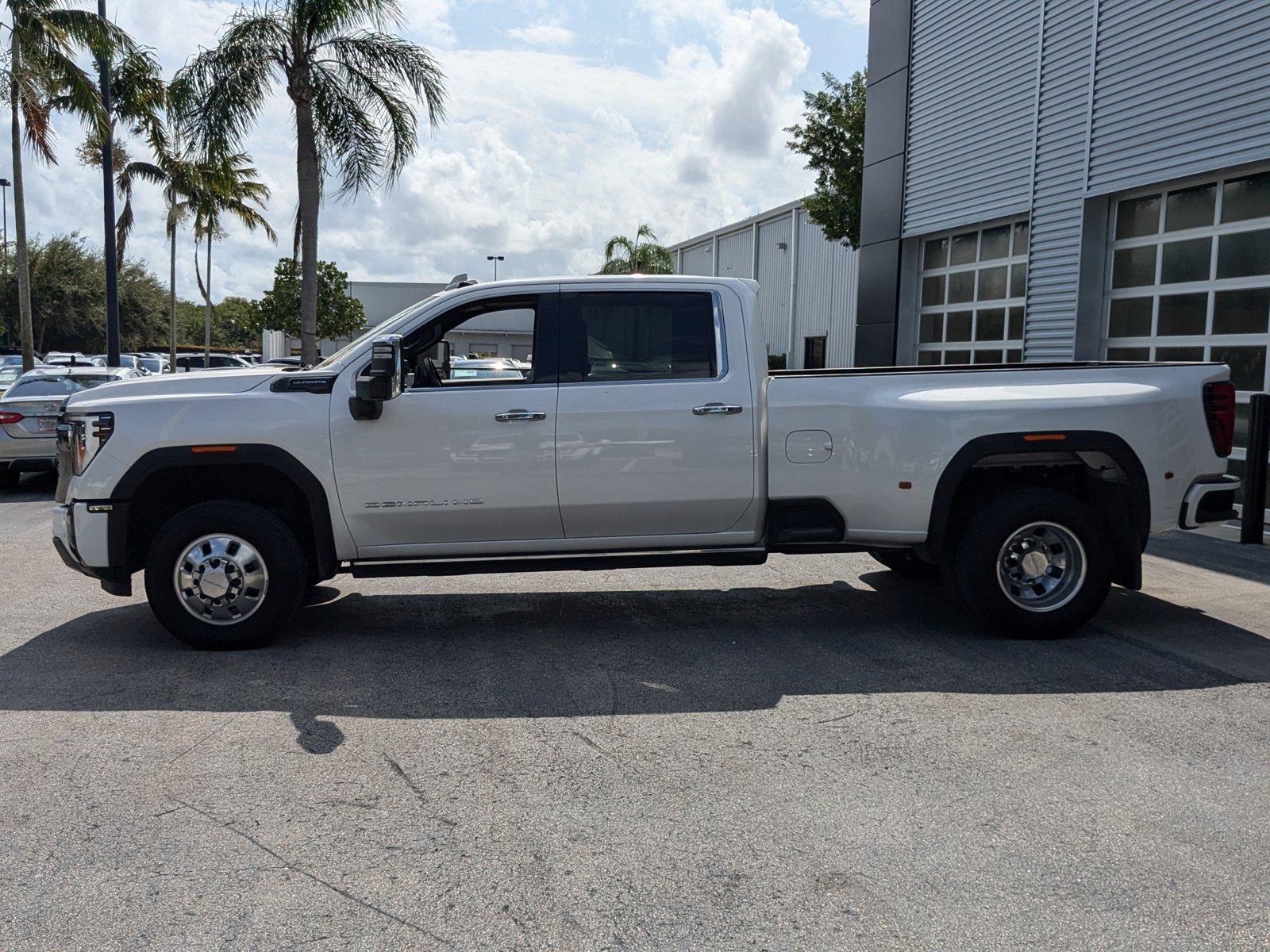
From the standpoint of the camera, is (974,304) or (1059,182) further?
A: (974,304)

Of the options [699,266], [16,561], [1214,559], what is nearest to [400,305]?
[699,266]

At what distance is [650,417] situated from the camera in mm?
6098

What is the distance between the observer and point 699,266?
43.4 metres

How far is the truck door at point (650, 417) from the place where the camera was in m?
6.09

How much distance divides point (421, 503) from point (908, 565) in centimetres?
365

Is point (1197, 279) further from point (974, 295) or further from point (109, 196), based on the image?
point (109, 196)

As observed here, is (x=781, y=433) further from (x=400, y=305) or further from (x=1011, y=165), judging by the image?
(x=400, y=305)

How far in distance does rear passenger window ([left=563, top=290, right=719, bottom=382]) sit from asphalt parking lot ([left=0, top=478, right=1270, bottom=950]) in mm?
1555

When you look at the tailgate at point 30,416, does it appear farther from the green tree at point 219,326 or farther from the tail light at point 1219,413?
the green tree at point 219,326

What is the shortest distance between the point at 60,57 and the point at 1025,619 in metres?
19.1

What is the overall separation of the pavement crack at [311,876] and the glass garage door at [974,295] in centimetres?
1274

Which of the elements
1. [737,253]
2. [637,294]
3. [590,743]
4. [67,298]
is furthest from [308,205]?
[67,298]

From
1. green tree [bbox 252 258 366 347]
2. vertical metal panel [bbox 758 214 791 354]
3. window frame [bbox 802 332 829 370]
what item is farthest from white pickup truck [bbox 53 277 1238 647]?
green tree [bbox 252 258 366 347]

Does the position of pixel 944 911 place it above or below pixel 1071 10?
below
